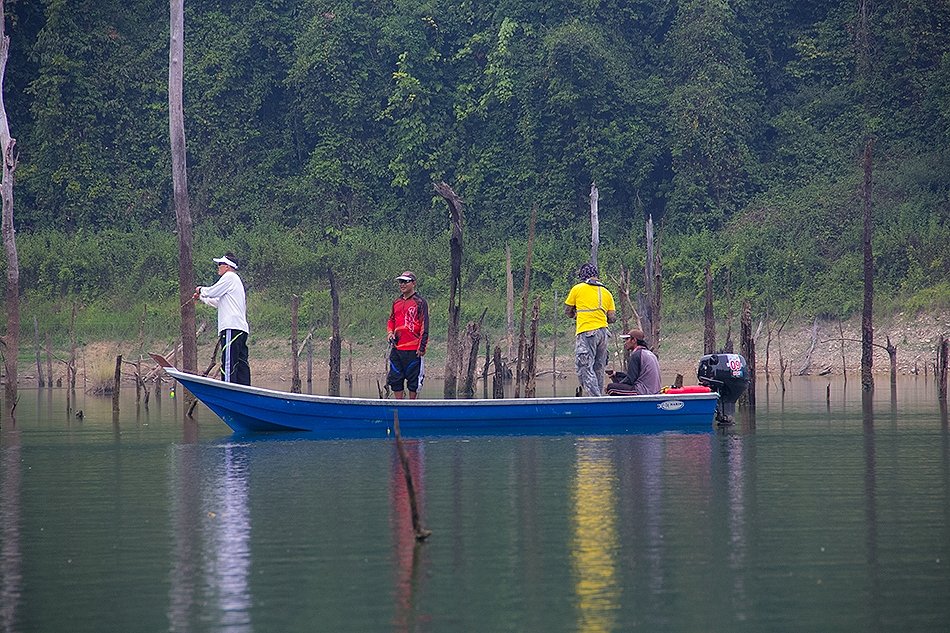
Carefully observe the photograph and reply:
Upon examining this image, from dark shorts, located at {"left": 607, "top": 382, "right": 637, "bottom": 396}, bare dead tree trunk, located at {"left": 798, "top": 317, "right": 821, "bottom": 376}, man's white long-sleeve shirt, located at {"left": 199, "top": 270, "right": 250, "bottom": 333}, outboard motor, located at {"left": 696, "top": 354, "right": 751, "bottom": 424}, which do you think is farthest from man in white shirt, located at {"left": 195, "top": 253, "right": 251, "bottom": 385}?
bare dead tree trunk, located at {"left": 798, "top": 317, "right": 821, "bottom": 376}

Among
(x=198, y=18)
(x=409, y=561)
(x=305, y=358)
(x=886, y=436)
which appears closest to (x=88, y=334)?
(x=305, y=358)

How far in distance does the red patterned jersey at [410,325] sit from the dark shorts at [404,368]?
0.31 feet

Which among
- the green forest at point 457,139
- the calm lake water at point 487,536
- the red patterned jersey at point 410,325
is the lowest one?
the calm lake water at point 487,536

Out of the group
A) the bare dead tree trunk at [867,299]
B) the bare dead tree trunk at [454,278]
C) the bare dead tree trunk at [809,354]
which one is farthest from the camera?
the bare dead tree trunk at [809,354]

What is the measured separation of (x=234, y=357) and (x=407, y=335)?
7.45 ft

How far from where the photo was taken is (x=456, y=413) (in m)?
17.9

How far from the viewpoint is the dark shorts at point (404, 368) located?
19.2 metres

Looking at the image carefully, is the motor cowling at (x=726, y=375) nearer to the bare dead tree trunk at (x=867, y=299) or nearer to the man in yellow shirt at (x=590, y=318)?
the man in yellow shirt at (x=590, y=318)

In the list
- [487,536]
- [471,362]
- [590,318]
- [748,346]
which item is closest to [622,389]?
[590,318]

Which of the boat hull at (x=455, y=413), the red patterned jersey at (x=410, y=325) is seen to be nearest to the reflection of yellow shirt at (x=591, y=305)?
the boat hull at (x=455, y=413)

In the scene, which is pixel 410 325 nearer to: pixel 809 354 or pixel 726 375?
pixel 726 375

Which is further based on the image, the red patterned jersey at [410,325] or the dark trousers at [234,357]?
the red patterned jersey at [410,325]

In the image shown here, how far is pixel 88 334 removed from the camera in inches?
1522

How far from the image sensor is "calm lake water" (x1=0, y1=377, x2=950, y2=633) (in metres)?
7.94
